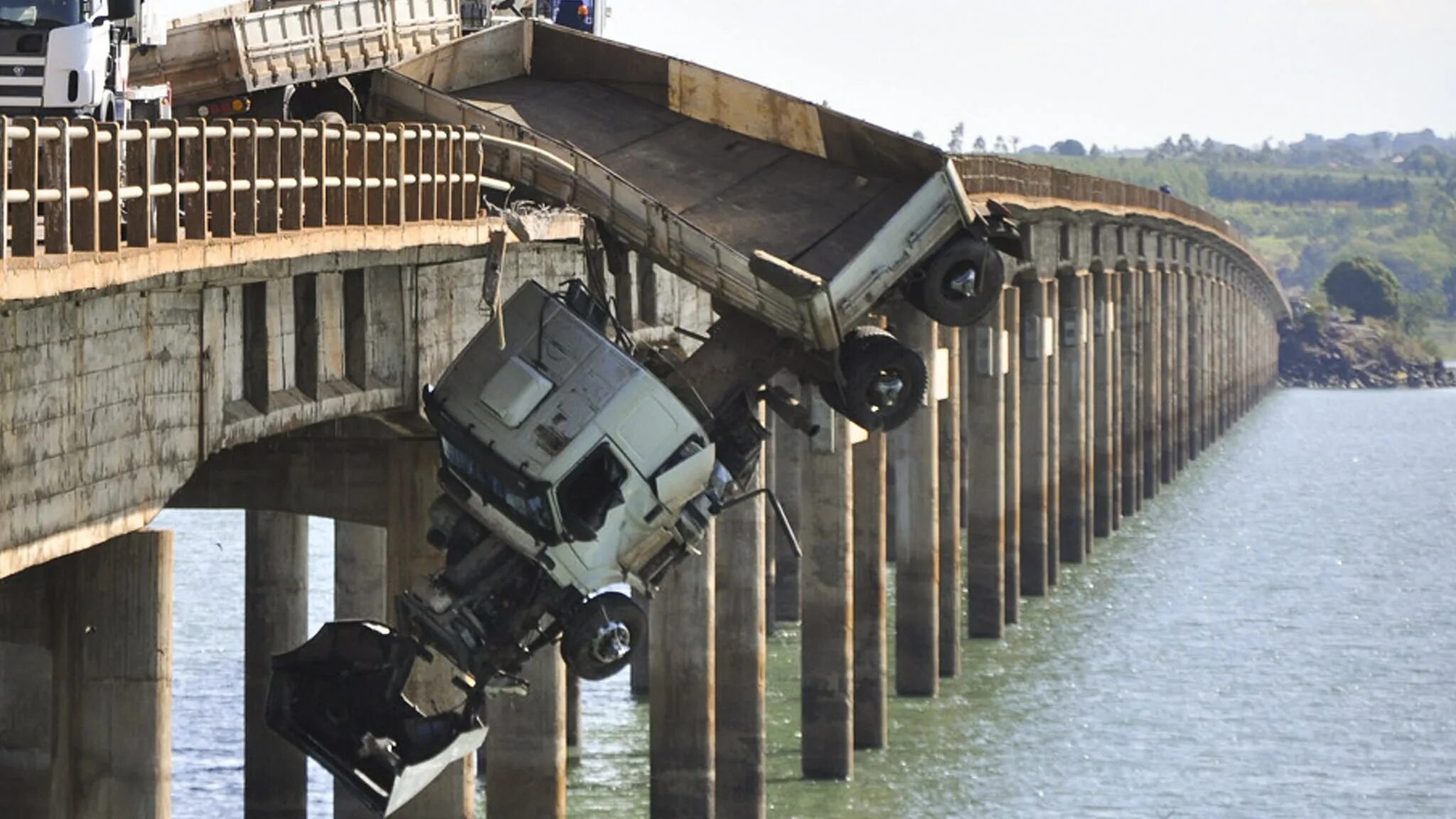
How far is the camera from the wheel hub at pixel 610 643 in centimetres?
2430

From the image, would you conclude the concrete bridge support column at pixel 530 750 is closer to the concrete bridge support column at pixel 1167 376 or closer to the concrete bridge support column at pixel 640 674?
the concrete bridge support column at pixel 640 674

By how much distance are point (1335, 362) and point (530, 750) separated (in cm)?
16765

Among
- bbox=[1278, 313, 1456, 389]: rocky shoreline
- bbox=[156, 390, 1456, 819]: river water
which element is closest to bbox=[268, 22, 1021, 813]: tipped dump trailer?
bbox=[156, 390, 1456, 819]: river water

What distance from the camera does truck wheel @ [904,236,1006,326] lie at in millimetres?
25297

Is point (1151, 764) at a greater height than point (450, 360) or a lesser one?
lesser

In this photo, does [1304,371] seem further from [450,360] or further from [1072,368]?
[450,360]

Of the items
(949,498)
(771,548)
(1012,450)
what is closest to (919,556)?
(949,498)

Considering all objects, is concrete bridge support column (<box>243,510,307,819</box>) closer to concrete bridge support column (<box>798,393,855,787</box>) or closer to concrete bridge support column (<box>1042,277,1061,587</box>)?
concrete bridge support column (<box>798,393,855,787</box>)

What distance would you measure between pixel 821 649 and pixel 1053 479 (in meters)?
27.2

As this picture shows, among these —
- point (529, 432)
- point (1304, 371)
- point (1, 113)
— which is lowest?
point (1304, 371)

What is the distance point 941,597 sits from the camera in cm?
4953

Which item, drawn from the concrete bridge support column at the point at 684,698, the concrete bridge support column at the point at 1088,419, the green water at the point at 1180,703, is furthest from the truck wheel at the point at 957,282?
the concrete bridge support column at the point at 1088,419

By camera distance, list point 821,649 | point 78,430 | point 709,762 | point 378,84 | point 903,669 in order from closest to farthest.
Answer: point 78,430 → point 378,84 → point 709,762 → point 821,649 → point 903,669

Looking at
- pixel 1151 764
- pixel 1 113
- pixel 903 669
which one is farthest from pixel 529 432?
pixel 903 669
